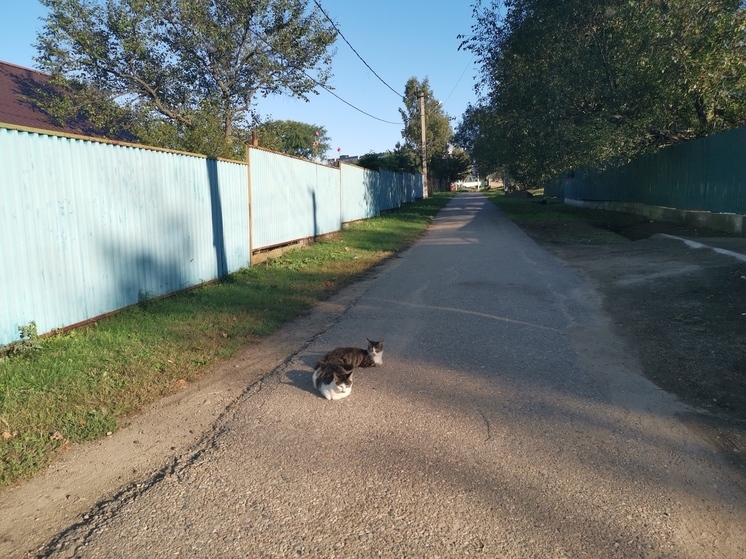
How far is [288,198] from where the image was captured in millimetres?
13953

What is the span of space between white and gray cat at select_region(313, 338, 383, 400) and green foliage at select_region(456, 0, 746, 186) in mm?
11739

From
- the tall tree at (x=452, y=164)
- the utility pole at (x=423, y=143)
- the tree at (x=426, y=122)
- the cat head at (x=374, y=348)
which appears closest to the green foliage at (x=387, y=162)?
the utility pole at (x=423, y=143)

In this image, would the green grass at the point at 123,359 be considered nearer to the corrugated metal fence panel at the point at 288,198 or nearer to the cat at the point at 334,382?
the cat at the point at 334,382

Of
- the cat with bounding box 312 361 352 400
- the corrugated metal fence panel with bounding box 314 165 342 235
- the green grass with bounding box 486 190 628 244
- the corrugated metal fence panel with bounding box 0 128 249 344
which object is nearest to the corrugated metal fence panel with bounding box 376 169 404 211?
the green grass with bounding box 486 190 628 244

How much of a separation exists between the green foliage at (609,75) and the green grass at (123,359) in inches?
385

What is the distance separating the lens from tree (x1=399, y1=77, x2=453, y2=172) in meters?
61.5

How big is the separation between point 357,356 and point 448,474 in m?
2.10

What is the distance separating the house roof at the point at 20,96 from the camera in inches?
683

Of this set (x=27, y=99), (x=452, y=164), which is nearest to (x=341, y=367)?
(x=27, y=99)

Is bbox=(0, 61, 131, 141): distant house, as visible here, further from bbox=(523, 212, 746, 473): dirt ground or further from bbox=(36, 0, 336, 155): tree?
bbox=(523, 212, 746, 473): dirt ground

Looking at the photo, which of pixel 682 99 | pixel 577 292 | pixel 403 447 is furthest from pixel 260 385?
pixel 682 99

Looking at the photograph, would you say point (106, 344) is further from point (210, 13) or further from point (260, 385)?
point (210, 13)

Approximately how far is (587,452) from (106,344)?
4.79 meters

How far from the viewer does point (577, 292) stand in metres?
8.94
